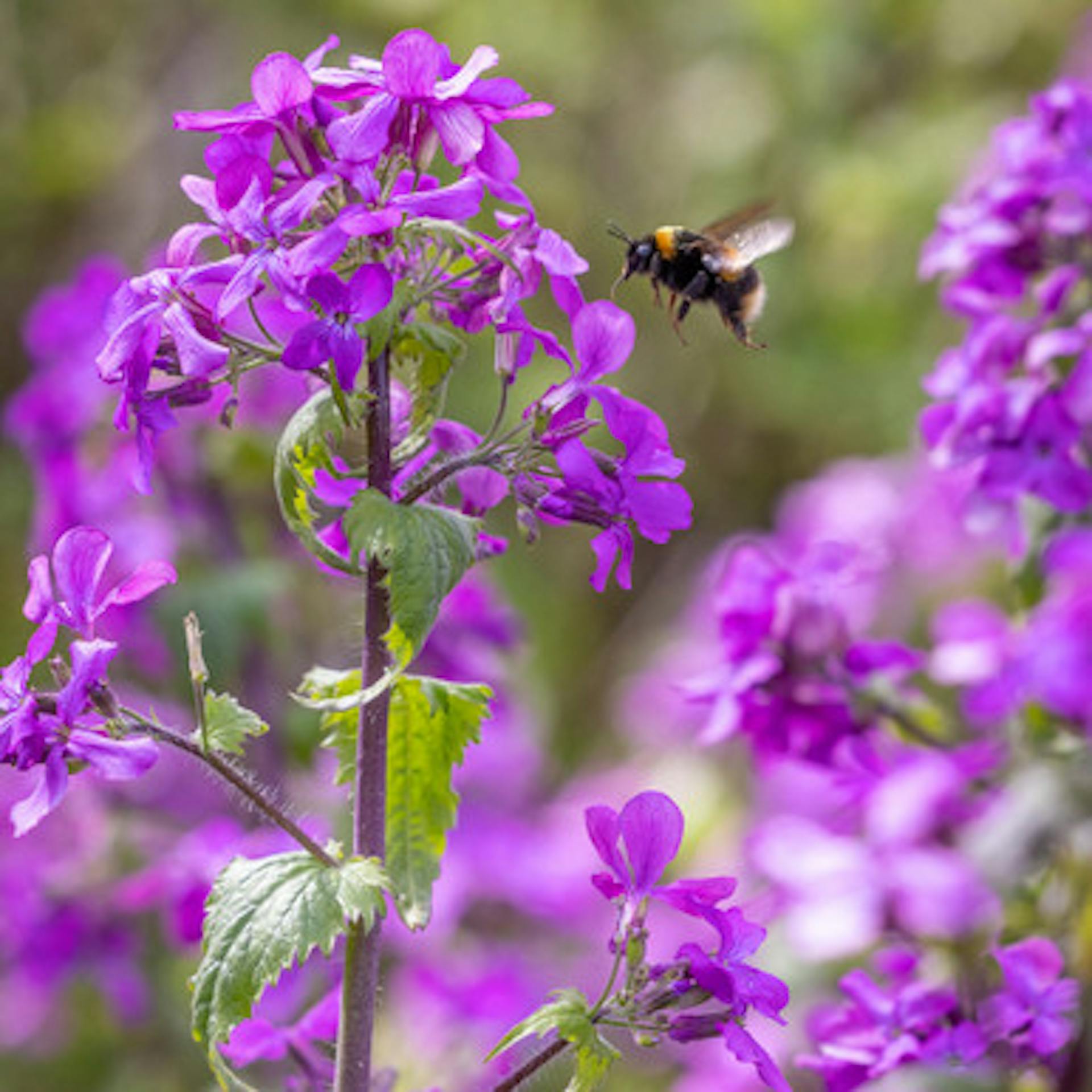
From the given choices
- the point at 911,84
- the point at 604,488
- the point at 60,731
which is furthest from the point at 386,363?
the point at 911,84

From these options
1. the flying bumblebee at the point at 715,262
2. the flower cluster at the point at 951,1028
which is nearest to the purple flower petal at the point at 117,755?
the flower cluster at the point at 951,1028

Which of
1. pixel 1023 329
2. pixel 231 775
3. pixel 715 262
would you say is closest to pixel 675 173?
pixel 715 262

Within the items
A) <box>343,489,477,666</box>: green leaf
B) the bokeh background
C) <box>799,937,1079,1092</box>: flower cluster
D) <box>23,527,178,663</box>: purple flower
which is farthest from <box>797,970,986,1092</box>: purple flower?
the bokeh background

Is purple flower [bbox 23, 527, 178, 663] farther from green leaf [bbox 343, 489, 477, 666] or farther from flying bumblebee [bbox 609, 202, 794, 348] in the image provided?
flying bumblebee [bbox 609, 202, 794, 348]

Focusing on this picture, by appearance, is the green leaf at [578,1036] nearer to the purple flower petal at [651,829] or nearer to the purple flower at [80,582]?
the purple flower petal at [651,829]

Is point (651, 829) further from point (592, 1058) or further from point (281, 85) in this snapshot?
point (281, 85)

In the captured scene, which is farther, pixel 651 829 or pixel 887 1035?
pixel 887 1035
